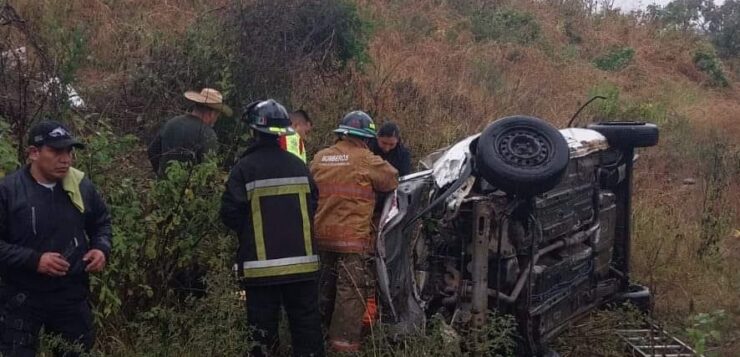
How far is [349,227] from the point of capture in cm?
469

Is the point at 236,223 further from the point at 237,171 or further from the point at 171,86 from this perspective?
the point at 171,86

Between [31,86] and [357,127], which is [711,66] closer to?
[357,127]

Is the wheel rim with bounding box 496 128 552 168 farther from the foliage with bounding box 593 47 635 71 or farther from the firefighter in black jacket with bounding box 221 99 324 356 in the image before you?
the foliage with bounding box 593 47 635 71

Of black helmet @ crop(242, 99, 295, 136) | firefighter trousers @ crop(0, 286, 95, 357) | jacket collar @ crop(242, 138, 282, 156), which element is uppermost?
black helmet @ crop(242, 99, 295, 136)

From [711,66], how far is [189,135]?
643 inches

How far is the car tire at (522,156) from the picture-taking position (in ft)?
14.8

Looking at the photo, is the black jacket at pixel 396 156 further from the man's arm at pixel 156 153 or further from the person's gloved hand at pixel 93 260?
the person's gloved hand at pixel 93 260

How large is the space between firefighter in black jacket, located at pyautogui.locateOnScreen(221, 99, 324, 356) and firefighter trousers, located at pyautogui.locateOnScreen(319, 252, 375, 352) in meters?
0.25

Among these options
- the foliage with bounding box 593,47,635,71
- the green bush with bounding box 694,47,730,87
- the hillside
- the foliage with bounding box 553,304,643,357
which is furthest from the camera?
the green bush with bounding box 694,47,730,87

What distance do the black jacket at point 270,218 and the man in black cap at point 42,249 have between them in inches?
30.5

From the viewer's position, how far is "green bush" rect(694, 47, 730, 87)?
740 inches

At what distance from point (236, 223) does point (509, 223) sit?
156cm

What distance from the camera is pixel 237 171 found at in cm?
436

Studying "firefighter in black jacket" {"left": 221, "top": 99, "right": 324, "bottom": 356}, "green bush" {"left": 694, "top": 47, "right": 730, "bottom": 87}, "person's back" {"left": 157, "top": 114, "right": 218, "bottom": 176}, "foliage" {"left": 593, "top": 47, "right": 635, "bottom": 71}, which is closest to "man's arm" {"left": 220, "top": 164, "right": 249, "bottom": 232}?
"firefighter in black jacket" {"left": 221, "top": 99, "right": 324, "bottom": 356}
